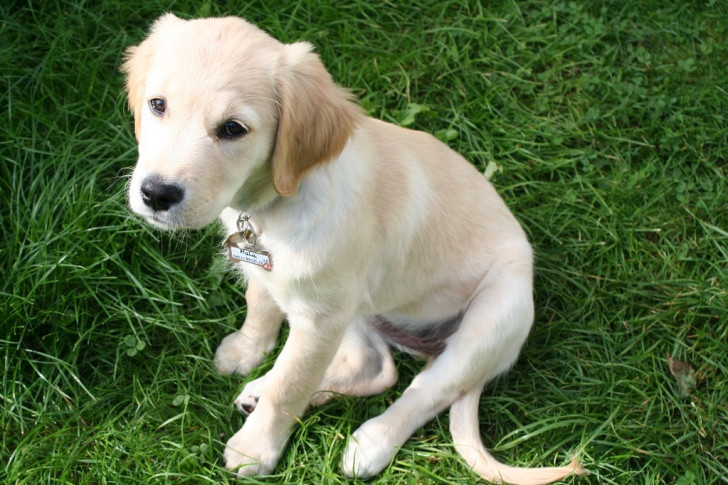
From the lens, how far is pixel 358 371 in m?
3.46

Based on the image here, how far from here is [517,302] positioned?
319 centimetres

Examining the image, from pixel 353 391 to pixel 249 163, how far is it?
1.42 m

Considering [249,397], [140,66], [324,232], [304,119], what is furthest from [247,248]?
[249,397]

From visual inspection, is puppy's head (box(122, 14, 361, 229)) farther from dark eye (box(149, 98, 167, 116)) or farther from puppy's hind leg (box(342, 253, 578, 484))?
puppy's hind leg (box(342, 253, 578, 484))

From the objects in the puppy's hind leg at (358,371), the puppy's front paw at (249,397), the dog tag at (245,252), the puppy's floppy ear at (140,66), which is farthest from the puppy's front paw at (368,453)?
the puppy's floppy ear at (140,66)

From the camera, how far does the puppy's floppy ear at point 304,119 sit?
242 cm

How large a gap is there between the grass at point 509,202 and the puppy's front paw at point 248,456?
83 millimetres

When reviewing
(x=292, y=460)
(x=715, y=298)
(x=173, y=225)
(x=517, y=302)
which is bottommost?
(x=292, y=460)

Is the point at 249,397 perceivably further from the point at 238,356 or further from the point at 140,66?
the point at 140,66

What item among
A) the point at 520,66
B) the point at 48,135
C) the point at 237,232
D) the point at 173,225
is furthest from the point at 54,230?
the point at 520,66

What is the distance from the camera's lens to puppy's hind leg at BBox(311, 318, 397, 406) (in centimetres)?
343

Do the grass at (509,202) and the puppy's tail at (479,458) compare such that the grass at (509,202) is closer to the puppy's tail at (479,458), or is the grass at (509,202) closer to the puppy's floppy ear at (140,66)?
the puppy's tail at (479,458)

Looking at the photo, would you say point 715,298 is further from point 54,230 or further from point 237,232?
point 54,230

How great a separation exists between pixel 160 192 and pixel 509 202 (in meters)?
2.27
